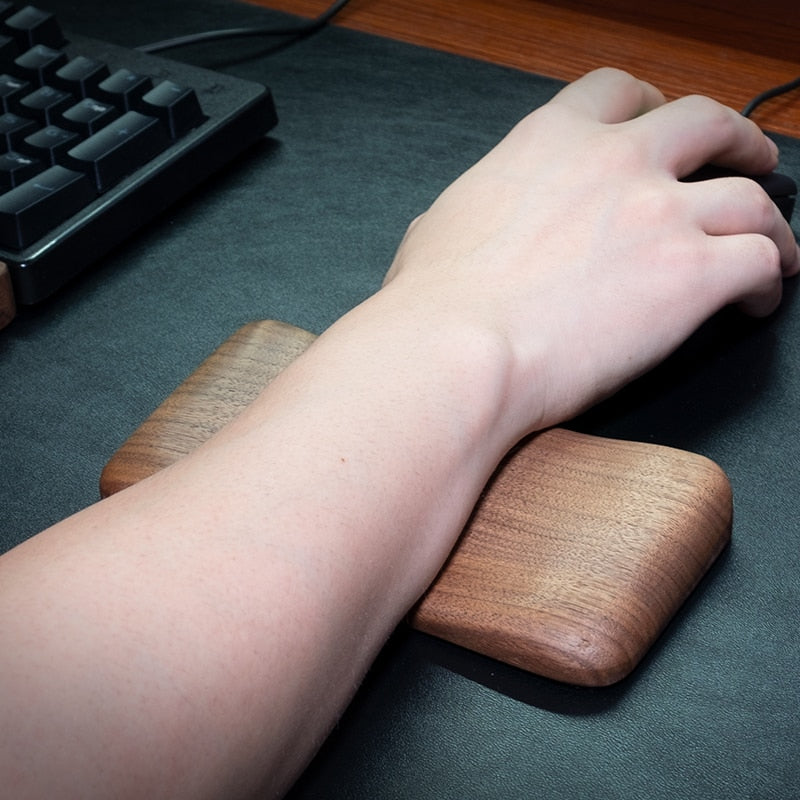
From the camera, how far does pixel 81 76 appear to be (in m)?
0.72

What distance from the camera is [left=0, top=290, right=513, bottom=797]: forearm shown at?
360 millimetres

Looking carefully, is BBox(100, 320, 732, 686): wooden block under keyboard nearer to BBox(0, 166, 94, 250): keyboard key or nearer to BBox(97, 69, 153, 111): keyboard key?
BBox(0, 166, 94, 250): keyboard key

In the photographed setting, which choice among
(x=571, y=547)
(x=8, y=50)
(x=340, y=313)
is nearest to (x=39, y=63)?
(x=8, y=50)

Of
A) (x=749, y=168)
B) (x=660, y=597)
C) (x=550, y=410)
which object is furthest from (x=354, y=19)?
(x=660, y=597)

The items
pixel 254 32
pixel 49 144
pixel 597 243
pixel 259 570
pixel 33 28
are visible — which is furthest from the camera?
pixel 254 32

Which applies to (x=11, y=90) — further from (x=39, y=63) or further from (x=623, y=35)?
(x=623, y=35)

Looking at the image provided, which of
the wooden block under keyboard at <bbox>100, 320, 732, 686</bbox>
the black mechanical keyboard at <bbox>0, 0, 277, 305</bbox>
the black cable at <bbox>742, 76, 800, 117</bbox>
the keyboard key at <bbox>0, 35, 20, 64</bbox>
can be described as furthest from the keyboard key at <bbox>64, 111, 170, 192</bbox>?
the black cable at <bbox>742, 76, 800, 117</bbox>

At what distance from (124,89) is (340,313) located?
0.22 meters

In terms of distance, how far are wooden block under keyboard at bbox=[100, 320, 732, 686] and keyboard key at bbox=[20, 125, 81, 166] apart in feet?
0.77

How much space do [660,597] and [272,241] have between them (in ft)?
1.09

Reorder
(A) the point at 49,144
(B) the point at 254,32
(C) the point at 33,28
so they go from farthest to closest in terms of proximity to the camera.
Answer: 1. (B) the point at 254,32
2. (C) the point at 33,28
3. (A) the point at 49,144

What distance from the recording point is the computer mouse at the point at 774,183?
0.63 m

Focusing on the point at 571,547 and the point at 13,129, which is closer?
the point at 571,547

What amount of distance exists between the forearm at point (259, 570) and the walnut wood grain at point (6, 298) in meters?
0.20
